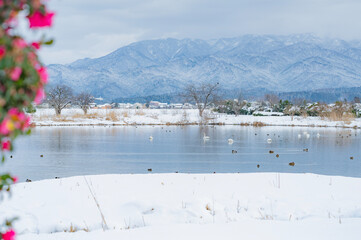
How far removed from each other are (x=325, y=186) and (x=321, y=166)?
8.96 meters

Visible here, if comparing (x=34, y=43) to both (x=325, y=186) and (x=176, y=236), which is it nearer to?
(x=176, y=236)

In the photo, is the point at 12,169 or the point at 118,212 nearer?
the point at 118,212

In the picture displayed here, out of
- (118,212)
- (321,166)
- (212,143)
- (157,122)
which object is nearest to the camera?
(118,212)

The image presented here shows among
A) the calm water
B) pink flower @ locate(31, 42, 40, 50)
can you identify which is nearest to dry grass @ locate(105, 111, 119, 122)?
the calm water

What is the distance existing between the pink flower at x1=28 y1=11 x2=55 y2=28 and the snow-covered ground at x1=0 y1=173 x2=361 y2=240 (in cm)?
440

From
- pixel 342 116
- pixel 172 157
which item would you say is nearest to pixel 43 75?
pixel 172 157

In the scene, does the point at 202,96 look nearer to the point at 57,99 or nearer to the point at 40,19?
the point at 57,99

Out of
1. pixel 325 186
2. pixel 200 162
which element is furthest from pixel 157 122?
pixel 325 186

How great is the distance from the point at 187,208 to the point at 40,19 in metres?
5.89

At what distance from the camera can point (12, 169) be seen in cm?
Answer: 1569

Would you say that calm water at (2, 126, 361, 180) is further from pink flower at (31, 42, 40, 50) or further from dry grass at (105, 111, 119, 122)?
dry grass at (105, 111, 119, 122)

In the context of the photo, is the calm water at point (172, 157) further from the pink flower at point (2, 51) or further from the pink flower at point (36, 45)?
the pink flower at point (2, 51)

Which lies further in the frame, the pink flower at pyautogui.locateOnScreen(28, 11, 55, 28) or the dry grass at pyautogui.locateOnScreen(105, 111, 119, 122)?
the dry grass at pyautogui.locateOnScreen(105, 111, 119, 122)

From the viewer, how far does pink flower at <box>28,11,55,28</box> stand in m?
1.89
